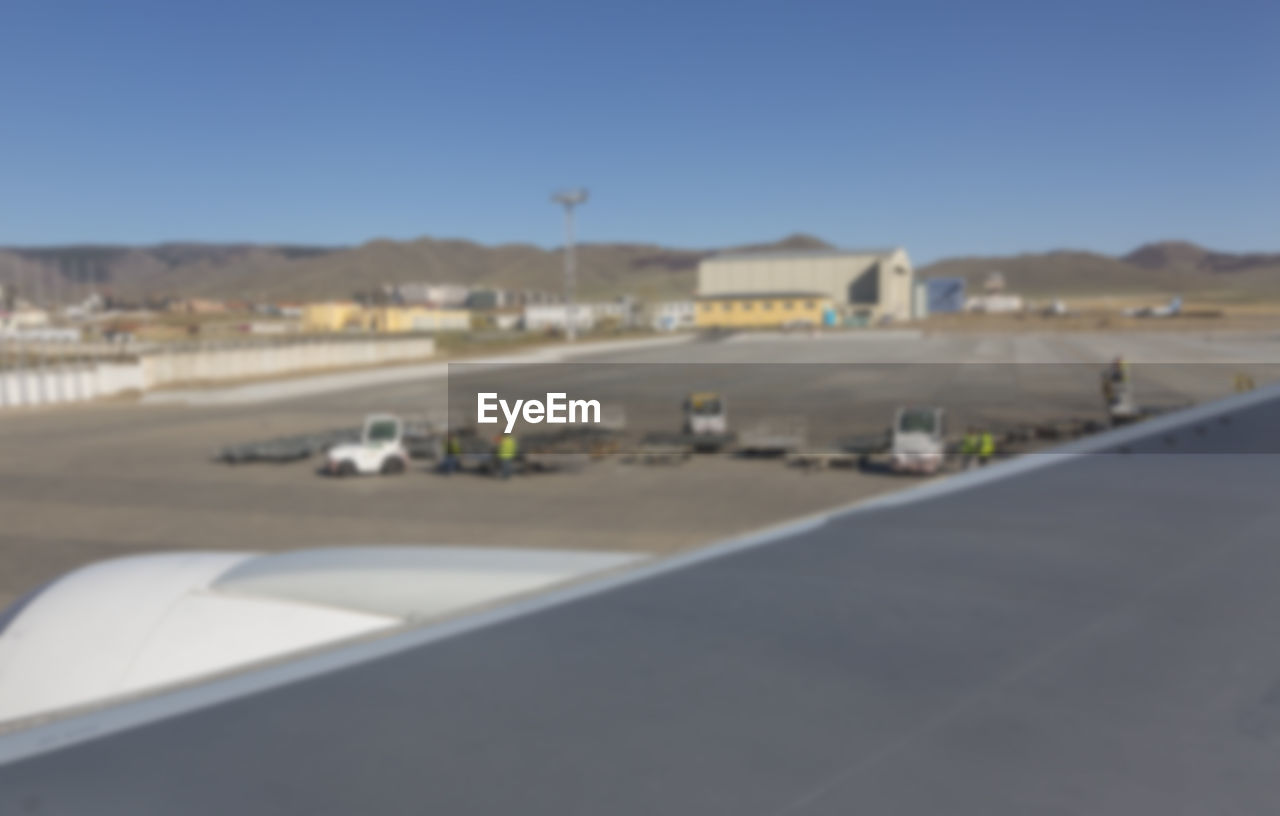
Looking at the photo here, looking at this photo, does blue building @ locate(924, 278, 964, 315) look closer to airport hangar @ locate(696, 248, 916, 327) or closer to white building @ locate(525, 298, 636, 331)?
airport hangar @ locate(696, 248, 916, 327)

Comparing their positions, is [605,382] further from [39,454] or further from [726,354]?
[39,454]

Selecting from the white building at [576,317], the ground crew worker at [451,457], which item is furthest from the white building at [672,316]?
the ground crew worker at [451,457]

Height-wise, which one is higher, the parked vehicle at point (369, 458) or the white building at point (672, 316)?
the white building at point (672, 316)

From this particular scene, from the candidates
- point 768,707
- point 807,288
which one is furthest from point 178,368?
point 807,288

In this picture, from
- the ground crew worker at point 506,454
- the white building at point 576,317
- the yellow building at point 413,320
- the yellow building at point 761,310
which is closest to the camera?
the ground crew worker at point 506,454

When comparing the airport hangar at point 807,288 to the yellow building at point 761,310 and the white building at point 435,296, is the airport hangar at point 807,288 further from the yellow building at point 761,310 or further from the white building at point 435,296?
the white building at point 435,296
